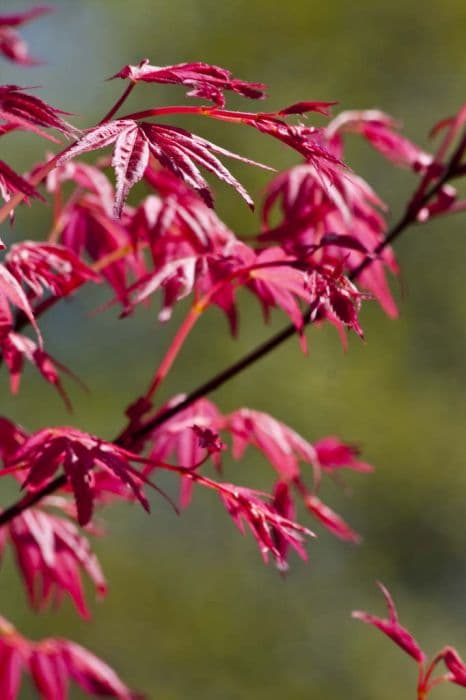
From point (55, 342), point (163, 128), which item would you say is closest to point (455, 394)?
point (55, 342)

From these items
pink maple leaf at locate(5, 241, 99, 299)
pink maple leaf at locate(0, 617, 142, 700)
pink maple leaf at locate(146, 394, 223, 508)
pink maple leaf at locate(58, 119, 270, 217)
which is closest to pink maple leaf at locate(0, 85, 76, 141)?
pink maple leaf at locate(58, 119, 270, 217)

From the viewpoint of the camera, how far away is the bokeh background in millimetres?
4445

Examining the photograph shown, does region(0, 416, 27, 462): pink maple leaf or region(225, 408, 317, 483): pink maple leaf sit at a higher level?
region(0, 416, 27, 462): pink maple leaf

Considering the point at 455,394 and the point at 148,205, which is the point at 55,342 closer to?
the point at 455,394

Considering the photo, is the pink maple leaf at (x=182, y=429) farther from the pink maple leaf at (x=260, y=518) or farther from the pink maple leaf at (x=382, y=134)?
the pink maple leaf at (x=382, y=134)

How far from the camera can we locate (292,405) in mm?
4781

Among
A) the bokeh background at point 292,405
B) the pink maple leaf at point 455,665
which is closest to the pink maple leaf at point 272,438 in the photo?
the pink maple leaf at point 455,665

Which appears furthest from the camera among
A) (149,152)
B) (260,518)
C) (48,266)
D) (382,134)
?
(382,134)

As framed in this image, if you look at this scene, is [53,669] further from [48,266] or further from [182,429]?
[48,266]

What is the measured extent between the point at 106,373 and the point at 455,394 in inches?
60.2

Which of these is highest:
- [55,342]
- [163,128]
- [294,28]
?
[163,128]

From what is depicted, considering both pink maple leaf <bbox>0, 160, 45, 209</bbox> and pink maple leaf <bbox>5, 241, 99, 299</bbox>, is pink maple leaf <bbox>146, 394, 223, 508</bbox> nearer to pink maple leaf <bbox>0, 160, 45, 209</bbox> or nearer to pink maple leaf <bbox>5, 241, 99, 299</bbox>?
pink maple leaf <bbox>5, 241, 99, 299</bbox>

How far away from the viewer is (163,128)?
0.66m

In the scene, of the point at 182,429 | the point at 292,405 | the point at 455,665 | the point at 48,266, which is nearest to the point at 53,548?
the point at 182,429
